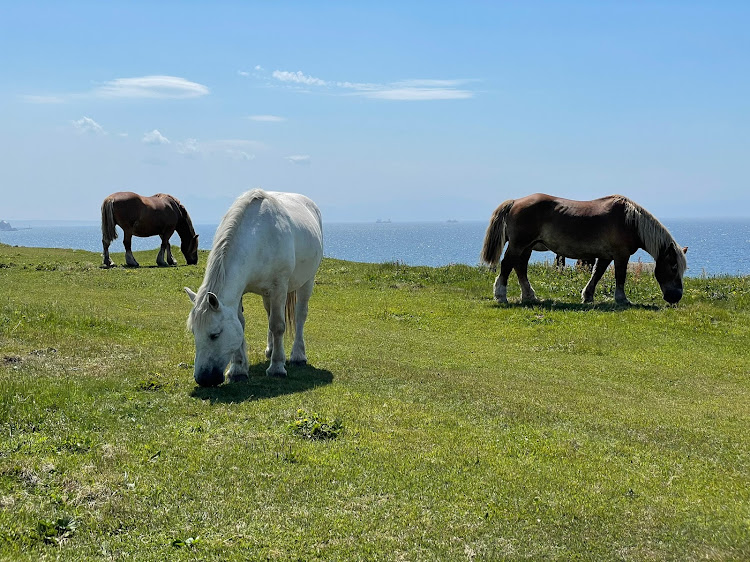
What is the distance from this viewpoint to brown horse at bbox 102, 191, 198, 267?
90.4 feet

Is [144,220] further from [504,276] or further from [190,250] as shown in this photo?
[504,276]

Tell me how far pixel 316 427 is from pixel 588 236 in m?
13.8

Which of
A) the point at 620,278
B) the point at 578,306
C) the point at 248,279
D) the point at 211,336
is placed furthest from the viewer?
the point at 620,278

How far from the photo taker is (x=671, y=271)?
62.3 ft

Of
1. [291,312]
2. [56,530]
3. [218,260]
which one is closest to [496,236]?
[291,312]

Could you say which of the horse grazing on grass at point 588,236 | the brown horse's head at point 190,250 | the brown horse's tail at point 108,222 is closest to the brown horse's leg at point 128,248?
the brown horse's tail at point 108,222

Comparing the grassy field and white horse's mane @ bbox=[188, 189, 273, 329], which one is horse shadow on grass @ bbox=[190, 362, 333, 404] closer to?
the grassy field

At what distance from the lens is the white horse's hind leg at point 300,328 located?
11.6 metres

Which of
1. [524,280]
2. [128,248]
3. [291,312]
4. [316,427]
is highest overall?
[128,248]

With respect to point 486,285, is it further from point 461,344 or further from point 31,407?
point 31,407

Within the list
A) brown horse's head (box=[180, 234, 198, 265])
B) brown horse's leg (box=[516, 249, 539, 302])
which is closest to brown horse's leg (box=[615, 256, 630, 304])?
brown horse's leg (box=[516, 249, 539, 302])

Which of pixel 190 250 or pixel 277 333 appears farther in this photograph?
pixel 190 250

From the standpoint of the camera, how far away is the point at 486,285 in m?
23.5

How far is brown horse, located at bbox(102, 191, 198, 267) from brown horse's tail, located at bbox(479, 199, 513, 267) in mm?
13762
